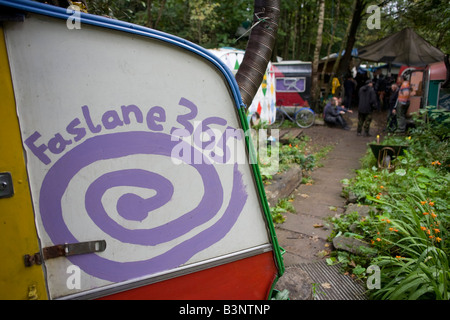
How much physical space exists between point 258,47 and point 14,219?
7.58 ft

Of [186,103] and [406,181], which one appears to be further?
[406,181]

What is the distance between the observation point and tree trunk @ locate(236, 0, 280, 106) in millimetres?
2684

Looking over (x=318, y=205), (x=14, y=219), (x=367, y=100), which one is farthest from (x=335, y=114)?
(x=14, y=219)

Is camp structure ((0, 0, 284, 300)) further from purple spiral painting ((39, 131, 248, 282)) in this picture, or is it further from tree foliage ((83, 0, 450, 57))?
tree foliage ((83, 0, 450, 57))

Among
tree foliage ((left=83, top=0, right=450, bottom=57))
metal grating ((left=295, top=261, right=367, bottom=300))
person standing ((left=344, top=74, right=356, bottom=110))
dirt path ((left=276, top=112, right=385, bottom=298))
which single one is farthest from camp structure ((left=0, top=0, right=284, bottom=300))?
person standing ((left=344, top=74, right=356, bottom=110))

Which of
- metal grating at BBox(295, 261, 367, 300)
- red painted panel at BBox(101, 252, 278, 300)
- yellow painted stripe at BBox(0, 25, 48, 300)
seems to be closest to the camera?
yellow painted stripe at BBox(0, 25, 48, 300)

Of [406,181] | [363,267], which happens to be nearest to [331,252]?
[363,267]

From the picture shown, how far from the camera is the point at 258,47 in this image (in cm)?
273

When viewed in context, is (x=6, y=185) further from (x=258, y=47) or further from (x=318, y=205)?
(x=318, y=205)

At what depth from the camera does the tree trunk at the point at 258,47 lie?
106 inches

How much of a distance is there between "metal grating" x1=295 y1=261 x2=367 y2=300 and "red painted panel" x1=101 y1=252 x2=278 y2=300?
1.24m
